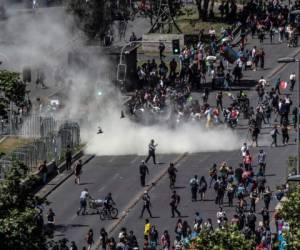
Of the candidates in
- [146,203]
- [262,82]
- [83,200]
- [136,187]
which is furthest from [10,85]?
[262,82]

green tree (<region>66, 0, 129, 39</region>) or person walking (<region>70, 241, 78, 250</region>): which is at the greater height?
green tree (<region>66, 0, 129, 39</region>)

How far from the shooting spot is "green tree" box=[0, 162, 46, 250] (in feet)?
147

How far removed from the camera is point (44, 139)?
73062 millimetres

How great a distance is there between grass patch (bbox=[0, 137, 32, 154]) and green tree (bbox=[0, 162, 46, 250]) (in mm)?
27889

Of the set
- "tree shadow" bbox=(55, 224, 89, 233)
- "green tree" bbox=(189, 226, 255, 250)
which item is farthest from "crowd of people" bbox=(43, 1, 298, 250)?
"green tree" bbox=(189, 226, 255, 250)

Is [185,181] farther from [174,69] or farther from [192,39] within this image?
[192,39]

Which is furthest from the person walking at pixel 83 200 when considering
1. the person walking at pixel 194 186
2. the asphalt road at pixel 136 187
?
the person walking at pixel 194 186

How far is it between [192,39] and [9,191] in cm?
5040

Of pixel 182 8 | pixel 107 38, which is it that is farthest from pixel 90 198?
pixel 182 8

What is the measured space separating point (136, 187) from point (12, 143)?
10.2 metres

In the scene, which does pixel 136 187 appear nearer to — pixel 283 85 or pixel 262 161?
pixel 262 161

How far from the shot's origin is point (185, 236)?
60094 mm

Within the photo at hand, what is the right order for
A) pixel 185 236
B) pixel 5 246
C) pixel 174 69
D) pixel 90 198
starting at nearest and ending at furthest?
1. pixel 5 246
2. pixel 185 236
3. pixel 90 198
4. pixel 174 69

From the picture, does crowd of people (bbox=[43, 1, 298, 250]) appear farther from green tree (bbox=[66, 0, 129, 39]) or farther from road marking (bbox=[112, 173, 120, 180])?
green tree (bbox=[66, 0, 129, 39])
